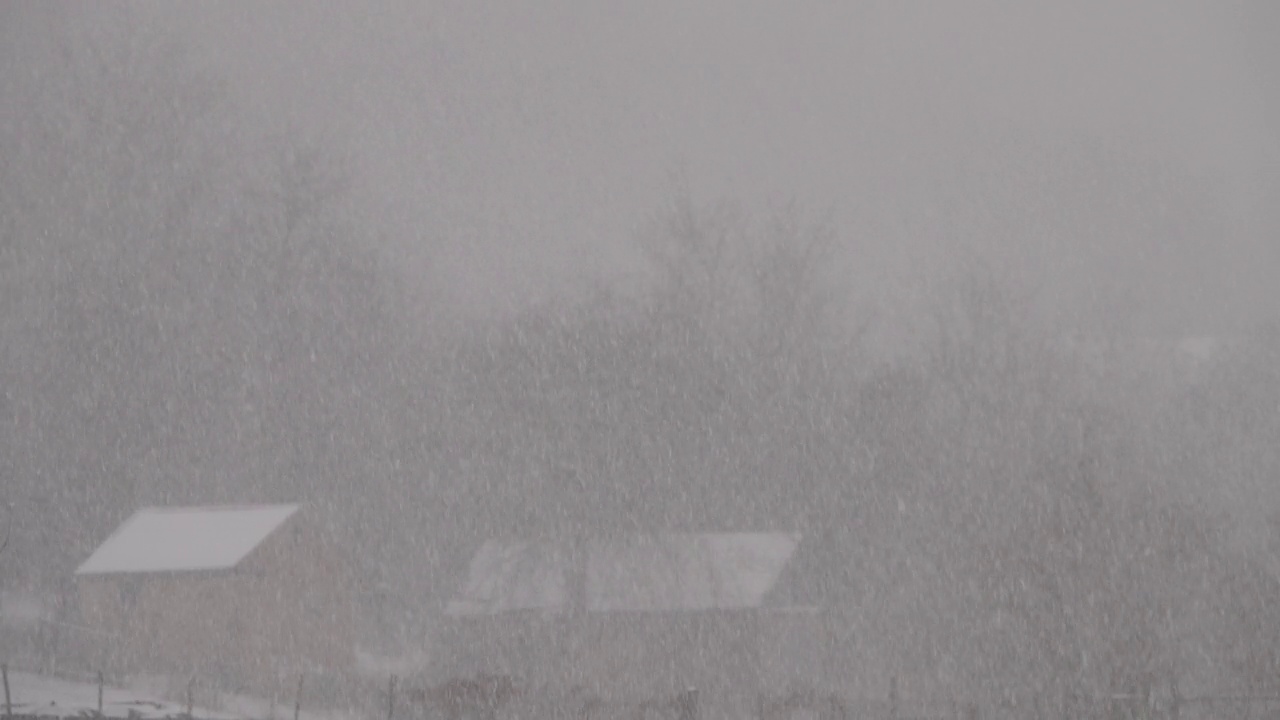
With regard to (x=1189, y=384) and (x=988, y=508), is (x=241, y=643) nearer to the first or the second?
(x=988, y=508)

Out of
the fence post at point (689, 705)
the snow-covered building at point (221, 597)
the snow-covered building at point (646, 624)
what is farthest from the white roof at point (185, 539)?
the fence post at point (689, 705)

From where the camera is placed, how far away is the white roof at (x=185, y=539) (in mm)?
33656

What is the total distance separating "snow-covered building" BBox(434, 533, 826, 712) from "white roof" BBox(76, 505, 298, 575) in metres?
5.78

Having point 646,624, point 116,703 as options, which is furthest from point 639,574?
point 116,703

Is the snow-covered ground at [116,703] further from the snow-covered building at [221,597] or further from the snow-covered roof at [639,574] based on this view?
the snow-covered roof at [639,574]

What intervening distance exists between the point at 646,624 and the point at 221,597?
419 inches

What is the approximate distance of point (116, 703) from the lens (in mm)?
22828

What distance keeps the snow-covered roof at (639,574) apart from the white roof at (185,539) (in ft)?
18.2

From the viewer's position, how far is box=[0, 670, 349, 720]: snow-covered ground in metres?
20.5

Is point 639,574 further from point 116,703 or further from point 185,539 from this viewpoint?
point 116,703

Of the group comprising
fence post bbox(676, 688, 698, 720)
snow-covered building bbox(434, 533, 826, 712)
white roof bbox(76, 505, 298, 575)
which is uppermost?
white roof bbox(76, 505, 298, 575)

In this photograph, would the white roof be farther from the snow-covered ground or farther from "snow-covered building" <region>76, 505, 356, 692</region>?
the snow-covered ground

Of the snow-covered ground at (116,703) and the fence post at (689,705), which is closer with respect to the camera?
the snow-covered ground at (116,703)

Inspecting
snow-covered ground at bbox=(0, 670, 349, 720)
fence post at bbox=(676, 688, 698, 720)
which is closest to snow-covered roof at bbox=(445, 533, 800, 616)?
snow-covered ground at bbox=(0, 670, 349, 720)
